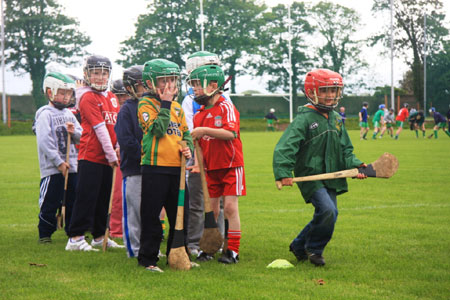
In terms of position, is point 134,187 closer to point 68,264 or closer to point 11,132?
point 68,264

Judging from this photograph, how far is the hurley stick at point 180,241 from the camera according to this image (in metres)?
5.41

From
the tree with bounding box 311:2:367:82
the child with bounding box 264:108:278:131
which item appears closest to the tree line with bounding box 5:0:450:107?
the tree with bounding box 311:2:367:82

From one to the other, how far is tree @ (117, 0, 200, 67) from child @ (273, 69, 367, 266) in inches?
2271

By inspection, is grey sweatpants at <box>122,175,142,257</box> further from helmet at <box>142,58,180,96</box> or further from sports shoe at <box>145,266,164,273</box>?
helmet at <box>142,58,180,96</box>

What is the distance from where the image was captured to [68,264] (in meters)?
5.81

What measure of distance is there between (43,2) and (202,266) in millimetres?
61685

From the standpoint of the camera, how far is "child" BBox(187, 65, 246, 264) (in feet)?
18.9

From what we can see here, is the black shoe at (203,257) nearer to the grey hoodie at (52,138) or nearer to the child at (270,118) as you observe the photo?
the grey hoodie at (52,138)

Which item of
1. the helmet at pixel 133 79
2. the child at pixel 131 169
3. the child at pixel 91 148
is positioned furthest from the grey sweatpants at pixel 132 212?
the helmet at pixel 133 79

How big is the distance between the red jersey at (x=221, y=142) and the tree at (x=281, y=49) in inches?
2345

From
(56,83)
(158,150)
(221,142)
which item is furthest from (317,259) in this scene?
(56,83)

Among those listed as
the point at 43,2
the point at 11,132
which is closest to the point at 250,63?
the point at 43,2

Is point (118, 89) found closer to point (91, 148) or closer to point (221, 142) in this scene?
point (91, 148)

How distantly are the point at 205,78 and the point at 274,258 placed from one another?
6.37 ft
